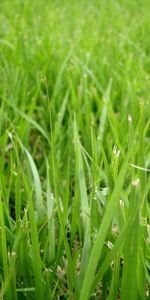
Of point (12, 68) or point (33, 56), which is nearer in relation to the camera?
point (12, 68)

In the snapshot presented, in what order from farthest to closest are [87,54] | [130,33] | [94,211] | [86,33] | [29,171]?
[130,33] < [86,33] < [87,54] < [29,171] < [94,211]

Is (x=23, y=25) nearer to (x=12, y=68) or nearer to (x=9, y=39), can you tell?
(x=9, y=39)

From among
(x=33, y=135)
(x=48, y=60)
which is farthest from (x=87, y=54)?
(x=33, y=135)

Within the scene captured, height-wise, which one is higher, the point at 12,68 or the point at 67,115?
the point at 12,68

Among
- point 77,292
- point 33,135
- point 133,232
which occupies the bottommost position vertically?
point 33,135

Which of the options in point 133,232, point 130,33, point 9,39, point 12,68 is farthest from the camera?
point 130,33

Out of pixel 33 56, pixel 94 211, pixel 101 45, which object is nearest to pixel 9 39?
pixel 33 56

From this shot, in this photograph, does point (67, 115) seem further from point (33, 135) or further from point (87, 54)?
point (87, 54)
